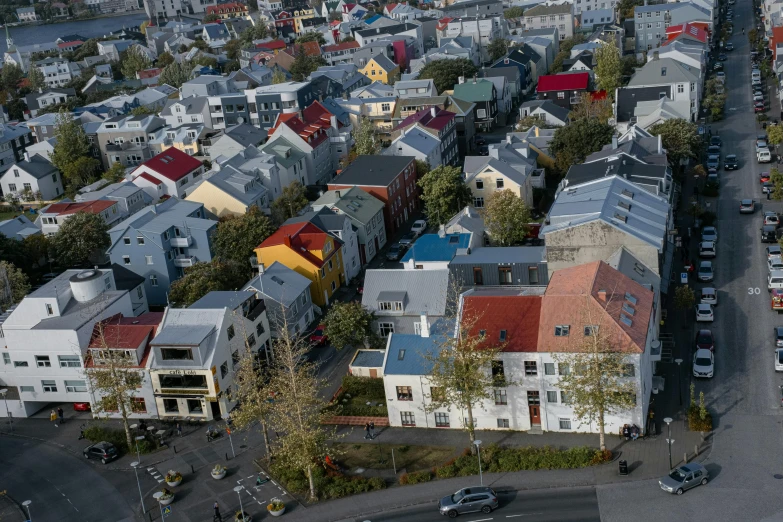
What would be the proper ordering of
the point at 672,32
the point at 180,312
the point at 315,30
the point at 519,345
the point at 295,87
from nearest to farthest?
the point at 519,345
the point at 180,312
the point at 295,87
the point at 672,32
the point at 315,30

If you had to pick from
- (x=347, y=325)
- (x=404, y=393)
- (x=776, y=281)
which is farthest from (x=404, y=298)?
(x=776, y=281)

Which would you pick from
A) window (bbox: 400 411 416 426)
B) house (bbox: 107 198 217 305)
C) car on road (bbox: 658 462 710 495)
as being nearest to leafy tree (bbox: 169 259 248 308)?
house (bbox: 107 198 217 305)

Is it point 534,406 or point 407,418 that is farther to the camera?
point 407,418

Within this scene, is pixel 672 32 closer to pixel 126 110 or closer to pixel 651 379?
pixel 126 110

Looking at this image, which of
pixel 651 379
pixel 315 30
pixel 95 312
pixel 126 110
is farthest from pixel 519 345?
pixel 315 30

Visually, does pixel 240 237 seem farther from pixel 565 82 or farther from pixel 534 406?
pixel 565 82

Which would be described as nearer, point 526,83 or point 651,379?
point 651,379
